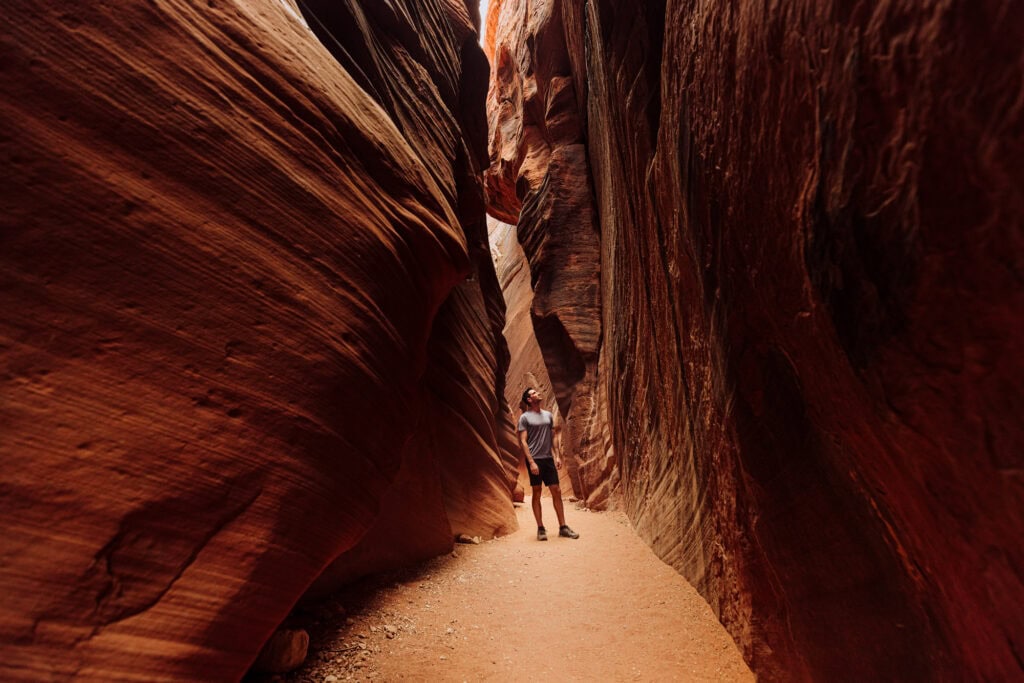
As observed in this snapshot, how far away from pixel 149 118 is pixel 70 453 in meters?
A: 1.28

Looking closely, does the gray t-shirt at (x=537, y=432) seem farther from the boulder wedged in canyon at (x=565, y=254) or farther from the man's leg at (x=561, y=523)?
the boulder wedged in canyon at (x=565, y=254)

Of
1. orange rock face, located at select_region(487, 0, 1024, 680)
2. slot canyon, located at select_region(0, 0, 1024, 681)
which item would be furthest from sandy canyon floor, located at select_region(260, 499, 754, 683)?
orange rock face, located at select_region(487, 0, 1024, 680)

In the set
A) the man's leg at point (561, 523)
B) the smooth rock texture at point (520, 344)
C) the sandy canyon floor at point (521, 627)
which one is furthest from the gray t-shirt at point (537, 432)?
the smooth rock texture at point (520, 344)

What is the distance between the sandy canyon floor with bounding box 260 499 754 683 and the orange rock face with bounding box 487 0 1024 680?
38cm

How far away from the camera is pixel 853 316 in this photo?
4.85ft

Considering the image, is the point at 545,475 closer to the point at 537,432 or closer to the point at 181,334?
the point at 537,432

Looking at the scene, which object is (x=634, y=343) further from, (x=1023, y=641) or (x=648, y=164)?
(x=1023, y=641)

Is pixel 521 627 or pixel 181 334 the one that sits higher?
pixel 181 334

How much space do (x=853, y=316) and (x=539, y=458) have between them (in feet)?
17.2

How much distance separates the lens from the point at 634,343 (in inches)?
236

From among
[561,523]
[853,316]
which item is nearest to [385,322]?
[853,316]

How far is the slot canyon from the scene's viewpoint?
123 centimetres

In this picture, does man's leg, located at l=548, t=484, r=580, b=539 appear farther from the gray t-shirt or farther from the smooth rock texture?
the smooth rock texture

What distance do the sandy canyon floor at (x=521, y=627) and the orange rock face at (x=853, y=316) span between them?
14.8 inches
